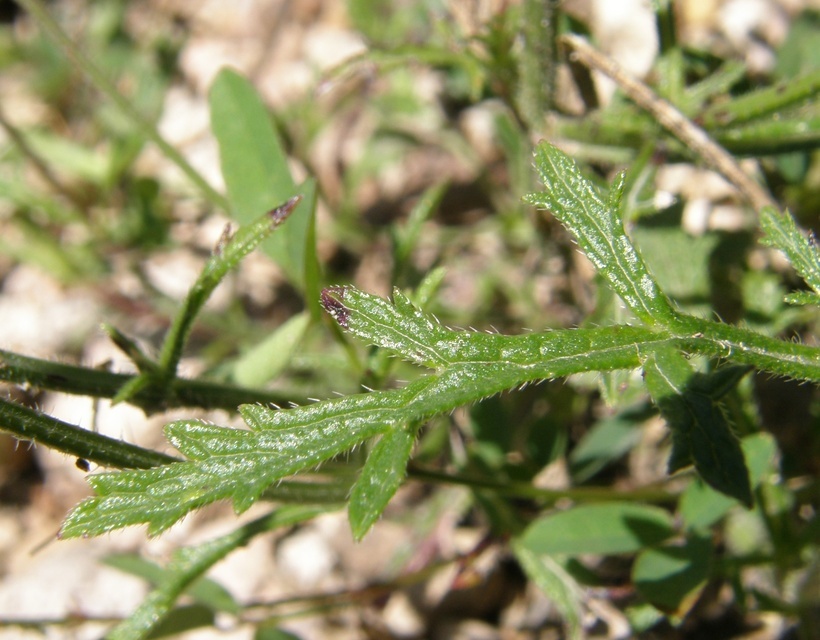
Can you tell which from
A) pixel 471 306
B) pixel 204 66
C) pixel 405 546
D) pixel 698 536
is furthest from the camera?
pixel 204 66

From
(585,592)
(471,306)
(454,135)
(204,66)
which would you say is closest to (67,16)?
(204,66)

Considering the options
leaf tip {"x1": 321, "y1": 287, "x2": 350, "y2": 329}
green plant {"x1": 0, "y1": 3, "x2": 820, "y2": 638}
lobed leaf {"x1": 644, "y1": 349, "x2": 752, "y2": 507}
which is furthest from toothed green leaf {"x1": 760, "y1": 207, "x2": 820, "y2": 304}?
leaf tip {"x1": 321, "y1": 287, "x2": 350, "y2": 329}

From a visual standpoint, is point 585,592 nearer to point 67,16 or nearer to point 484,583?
point 484,583

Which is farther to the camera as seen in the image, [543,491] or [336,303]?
[543,491]

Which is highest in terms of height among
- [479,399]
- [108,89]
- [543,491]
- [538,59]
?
[108,89]

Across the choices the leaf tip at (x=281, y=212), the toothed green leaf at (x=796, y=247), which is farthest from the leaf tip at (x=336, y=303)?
the toothed green leaf at (x=796, y=247)

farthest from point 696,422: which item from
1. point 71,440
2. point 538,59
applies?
point 538,59

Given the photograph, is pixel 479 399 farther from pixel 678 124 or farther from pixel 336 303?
pixel 678 124
